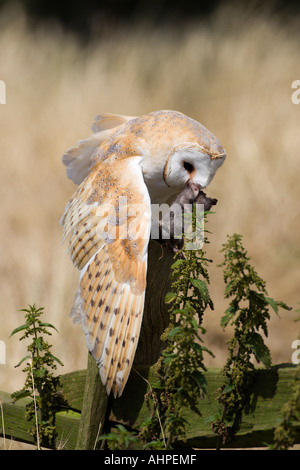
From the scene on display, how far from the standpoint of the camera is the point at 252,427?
2121 millimetres

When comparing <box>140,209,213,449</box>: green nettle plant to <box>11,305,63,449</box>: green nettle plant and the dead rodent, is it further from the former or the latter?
<box>11,305,63,449</box>: green nettle plant

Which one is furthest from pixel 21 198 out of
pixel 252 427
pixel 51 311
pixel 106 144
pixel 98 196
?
pixel 252 427

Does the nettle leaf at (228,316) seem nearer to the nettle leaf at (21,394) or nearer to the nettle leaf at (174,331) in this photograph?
the nettle leaf at (174,331)

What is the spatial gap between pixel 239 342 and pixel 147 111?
3105mm

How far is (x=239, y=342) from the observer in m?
2.18

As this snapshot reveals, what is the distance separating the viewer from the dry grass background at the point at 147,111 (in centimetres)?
445

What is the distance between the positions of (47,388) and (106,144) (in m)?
1.11

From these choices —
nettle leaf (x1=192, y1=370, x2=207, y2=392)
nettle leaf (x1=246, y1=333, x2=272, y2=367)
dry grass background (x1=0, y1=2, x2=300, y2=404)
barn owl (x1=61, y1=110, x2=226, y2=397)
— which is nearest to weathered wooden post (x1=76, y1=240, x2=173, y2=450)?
barn owl (x1=61, y1=110, x2=226, y2=397)

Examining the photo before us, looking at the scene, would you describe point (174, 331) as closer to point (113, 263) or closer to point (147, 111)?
point (113, 263)

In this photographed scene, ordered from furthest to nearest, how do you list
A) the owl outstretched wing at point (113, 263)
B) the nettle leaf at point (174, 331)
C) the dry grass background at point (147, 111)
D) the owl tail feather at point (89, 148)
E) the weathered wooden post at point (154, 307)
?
the dry grass background at point (147, 111), the owl tail feather at point (89, 148), the weathered wooden post at point (154, 307), the owl outstretched wing at point (113, 263), the nettle leaf at point (174, 331)

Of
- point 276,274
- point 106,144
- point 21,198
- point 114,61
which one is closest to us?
point 106,144

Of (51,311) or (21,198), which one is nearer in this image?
(51,311)

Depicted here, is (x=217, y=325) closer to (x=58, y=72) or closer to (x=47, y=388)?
(x=47, y=388)

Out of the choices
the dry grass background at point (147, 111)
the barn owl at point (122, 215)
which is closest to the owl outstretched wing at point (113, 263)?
the barn owl at point (122, 215)
